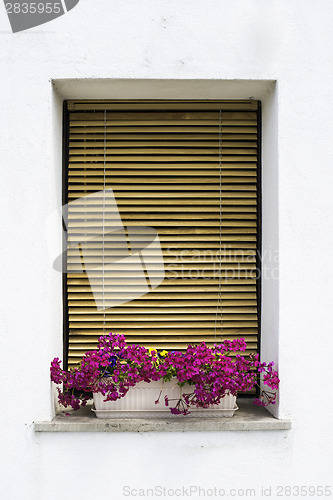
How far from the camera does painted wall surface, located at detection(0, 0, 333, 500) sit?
294 centimetres

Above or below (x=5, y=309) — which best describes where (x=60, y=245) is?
above

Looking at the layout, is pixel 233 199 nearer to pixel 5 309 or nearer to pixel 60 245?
pixel 60 245

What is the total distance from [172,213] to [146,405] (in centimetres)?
120

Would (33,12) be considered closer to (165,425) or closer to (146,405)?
(146,405)

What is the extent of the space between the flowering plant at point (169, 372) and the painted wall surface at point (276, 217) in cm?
15

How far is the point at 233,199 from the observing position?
3.30m

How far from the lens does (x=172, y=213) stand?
3.30 metres

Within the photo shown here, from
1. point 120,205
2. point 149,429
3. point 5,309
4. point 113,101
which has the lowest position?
point 149,429

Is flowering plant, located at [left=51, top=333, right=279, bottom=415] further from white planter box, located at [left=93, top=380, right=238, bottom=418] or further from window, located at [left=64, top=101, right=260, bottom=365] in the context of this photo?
window, located at [left=64, top=101, right=260, bottom=365]

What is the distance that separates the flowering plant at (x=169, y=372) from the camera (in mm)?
2822

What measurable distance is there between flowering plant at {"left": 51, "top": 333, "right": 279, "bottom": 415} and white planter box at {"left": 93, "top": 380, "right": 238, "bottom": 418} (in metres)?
0.05

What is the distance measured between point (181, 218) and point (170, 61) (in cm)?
95

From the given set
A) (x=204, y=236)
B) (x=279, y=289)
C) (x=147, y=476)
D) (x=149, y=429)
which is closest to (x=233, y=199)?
(x=204, y=236)

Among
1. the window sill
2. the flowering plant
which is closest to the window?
the flowering plant
